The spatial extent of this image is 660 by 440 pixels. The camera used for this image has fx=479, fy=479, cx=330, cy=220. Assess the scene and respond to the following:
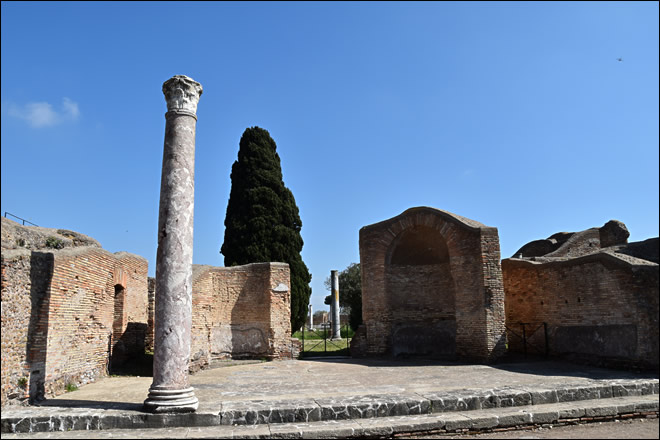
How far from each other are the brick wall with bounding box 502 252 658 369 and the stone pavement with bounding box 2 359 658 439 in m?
0.89

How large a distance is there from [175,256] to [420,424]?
402 cm

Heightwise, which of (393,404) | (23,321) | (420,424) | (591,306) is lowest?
(420,424)

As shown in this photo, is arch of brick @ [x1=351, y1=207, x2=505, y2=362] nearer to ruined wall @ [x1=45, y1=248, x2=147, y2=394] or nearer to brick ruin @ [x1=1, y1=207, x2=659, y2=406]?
brick ruin @ [x1=1, y1=207, x2=659, y2=406]

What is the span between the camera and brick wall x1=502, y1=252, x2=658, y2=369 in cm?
971

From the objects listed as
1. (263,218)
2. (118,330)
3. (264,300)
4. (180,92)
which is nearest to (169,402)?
(180,92)

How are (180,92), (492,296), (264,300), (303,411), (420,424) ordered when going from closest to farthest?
(420,424)
(303,411)
(180,92)
(492,296)
(264,300)

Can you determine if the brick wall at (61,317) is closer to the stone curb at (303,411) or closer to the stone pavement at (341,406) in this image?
the stone pavement at (341,406)

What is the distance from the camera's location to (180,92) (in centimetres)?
737

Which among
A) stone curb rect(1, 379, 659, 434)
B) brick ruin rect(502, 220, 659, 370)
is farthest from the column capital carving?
brick ruin rect(502, 220, 659, 370)

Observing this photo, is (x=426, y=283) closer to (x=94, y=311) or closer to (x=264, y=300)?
(x=264, y=300)

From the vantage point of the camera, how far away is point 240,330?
44.9 feet

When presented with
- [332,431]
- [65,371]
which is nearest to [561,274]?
[332,431]

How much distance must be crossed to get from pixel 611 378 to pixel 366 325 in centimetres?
691

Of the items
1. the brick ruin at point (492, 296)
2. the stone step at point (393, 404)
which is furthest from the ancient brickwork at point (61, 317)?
the brick ruin at point (492, 296)
